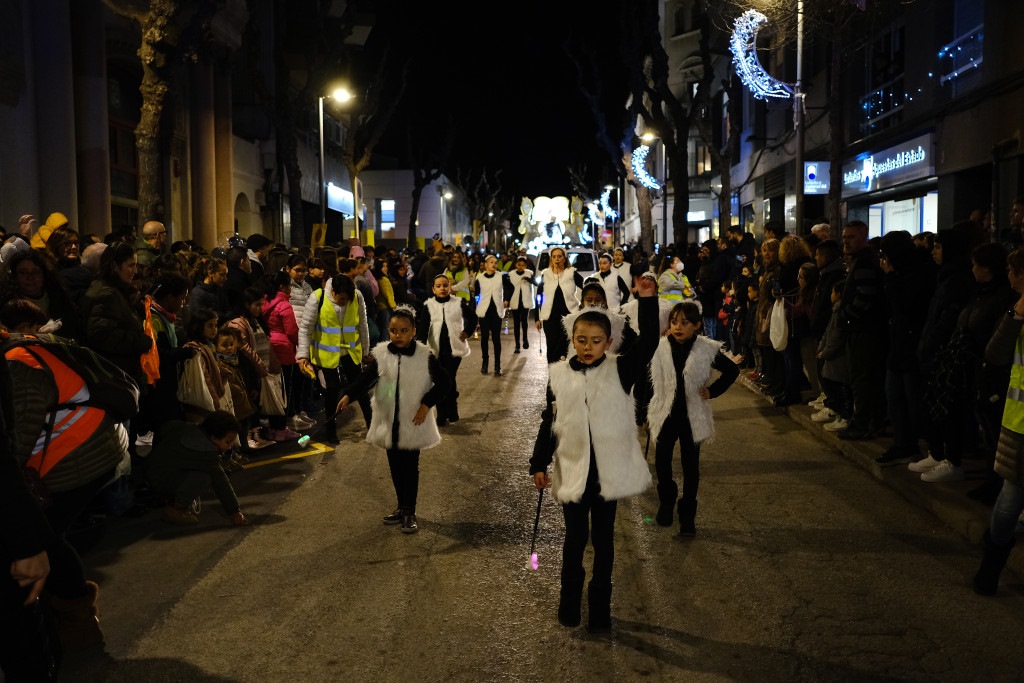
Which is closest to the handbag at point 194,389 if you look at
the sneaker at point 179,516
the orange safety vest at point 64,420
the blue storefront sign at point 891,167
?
the sneaker at point 179,516

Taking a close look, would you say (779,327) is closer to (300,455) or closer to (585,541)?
(300,455)

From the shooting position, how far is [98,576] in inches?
225

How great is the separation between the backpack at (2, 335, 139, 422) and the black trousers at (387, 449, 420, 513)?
8.11 feet

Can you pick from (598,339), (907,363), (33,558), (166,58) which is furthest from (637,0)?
(33,558)

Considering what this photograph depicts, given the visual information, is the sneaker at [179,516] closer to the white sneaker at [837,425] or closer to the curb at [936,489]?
the curb at [936,489]

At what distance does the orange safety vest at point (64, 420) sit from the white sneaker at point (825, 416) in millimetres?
7728

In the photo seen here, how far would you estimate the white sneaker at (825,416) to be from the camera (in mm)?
10062

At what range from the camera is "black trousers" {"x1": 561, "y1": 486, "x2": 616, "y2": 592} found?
482 centimetres

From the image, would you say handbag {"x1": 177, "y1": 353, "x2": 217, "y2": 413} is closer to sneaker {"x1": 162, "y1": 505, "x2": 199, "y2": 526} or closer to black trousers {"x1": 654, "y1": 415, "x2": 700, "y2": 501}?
sneaker {"x1": 162, "y1": 505, "x2": 199, "y2": 526}

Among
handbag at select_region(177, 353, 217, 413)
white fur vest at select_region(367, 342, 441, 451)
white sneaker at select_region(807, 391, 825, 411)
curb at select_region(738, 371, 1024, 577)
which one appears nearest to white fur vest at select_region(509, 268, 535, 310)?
white sneaker at select_region(807, 391, 825, 411)

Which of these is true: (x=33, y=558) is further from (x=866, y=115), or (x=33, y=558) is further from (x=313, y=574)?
(x=866, y=115)

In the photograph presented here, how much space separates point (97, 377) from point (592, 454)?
236cm

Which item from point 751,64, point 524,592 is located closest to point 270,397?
point 524,592

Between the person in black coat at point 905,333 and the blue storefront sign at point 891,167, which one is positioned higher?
the blue storefront sign at point 891,167
